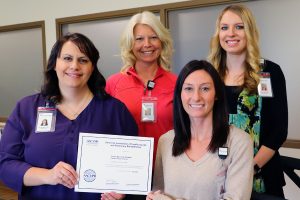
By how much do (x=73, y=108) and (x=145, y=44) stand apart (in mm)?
686

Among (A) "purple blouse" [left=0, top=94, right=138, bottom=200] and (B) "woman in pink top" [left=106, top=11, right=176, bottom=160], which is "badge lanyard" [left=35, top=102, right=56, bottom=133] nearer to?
(A) "purple blouse" [left=0, top=94, right=138, bottom=200]

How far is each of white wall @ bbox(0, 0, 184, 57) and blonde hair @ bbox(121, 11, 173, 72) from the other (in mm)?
1387

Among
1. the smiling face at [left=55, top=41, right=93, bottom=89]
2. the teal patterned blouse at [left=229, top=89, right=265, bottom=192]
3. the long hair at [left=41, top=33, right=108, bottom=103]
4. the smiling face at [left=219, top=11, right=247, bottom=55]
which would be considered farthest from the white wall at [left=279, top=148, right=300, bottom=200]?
the smiling face at [left=55, top=41, right=93, bottom=89]

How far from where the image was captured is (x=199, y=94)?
148 centimetres

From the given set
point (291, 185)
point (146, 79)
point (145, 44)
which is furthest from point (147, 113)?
point (291, 185)

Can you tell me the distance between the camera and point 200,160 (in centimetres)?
144

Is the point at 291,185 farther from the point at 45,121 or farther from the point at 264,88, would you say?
the point at 45,121

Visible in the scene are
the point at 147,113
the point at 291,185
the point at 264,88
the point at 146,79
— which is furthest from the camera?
the point at 291,185

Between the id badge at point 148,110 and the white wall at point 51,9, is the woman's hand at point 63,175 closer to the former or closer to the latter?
the id badge at point 148,110

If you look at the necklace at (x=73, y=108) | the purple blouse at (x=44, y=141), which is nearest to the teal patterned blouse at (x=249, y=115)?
the purple blouse at (x=44, y=141)

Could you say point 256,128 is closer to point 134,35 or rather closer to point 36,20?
point 134,35

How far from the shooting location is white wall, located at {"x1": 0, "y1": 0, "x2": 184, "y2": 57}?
379 centimetres

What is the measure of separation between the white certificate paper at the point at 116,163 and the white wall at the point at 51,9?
2.24 metres

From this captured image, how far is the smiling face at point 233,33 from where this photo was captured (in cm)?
179
